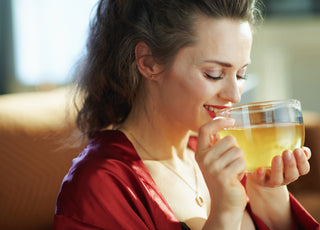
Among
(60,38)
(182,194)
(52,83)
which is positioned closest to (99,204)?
(182,194)

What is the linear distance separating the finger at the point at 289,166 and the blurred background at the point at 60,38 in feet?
8.80

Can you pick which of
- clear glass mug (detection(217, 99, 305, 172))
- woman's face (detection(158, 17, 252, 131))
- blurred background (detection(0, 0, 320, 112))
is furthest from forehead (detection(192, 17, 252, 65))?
blurred background (detection(0, 0, 320, 112))

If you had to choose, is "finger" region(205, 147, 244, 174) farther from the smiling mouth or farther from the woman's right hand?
the smiling mouth

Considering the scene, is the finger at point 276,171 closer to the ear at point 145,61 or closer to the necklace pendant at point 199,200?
the necklace pendant at point 199,200

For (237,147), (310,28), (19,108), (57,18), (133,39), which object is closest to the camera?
(237,147)

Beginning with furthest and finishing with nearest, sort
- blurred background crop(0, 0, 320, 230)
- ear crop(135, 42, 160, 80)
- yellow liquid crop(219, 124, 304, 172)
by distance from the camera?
blurred background crop(0, 0, 320, 230) < ear crop(135, 42, 160, 80) < yellow liquid crop(219, 124, 304, 172)

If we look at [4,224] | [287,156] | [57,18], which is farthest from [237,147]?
[57,18]

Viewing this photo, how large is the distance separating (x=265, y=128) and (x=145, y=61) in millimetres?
512

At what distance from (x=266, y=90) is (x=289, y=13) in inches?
35.2

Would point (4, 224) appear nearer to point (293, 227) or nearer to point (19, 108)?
Answer: point (19, 108)

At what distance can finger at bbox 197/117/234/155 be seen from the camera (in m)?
0.98

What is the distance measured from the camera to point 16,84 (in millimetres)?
4156

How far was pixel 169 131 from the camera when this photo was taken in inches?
54.1

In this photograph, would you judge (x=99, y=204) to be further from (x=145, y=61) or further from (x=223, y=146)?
(x=145, y=61)
